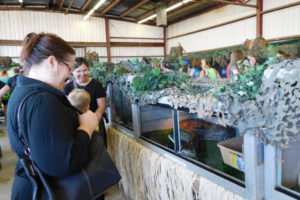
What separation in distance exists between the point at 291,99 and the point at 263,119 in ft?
0.35

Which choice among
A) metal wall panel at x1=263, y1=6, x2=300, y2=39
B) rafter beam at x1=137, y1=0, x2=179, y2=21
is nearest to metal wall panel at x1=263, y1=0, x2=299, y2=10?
metal wall panel at x1=263, y1=6, x2=300, y2=39

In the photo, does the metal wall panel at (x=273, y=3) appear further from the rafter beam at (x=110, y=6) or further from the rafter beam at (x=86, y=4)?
the rafter beam at (x=86, y=4)

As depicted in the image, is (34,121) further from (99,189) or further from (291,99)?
(291,99)

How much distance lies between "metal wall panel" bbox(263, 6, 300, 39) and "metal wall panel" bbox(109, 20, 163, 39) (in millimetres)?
7076

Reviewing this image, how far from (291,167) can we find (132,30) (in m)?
13.7

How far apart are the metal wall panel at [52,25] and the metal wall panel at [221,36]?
5198 millimetres

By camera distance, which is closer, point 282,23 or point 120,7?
point 282,23

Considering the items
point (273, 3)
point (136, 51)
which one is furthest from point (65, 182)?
point (136, 51)

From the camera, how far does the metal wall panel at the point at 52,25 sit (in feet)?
34.5

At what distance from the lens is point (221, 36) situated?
10.6m

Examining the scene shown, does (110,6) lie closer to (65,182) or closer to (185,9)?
(185,9)

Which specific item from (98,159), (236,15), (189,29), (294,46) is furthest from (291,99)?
(189,29)

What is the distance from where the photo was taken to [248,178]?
851 millimetres

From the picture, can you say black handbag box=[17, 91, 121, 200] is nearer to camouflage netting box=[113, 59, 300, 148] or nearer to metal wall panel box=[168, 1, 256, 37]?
camouflage netting box=[113, 59, 300, 148]
